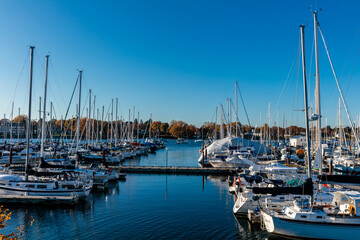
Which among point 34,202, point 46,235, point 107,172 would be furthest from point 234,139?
point 46,235

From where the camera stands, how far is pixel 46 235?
19.6 meters

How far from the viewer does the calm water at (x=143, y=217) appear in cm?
1980

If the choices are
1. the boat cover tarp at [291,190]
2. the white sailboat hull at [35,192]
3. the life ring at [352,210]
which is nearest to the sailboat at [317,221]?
the life ring at [352,210]

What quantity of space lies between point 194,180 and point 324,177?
62.1 feet

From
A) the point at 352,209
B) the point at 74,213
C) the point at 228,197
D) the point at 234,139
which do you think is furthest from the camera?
the point at 234,139

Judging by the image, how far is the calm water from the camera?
19797 millimetres

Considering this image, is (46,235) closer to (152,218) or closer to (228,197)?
(152,218)

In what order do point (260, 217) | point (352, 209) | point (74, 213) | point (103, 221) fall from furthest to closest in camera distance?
point (74, 213) < point (103, 221) < point (260, 217) < point (352, 209)

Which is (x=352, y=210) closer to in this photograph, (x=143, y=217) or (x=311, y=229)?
(x=311, y=229)

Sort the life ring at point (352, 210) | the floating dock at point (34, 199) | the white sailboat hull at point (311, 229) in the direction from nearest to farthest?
1. the white sailboat hull at point (311, 229)
2. the life ring at point (352, 210)
3. the floating dock at point (34, 199)

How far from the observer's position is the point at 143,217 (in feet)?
76.1

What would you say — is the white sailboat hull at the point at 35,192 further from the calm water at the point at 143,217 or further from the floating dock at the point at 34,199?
the calm water at the point at 143,217

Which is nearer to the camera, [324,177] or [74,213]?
[74,213]

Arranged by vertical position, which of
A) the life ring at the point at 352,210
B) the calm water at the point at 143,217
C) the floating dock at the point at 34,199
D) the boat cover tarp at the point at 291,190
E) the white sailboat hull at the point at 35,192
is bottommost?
the calm water at the point at 143,217
